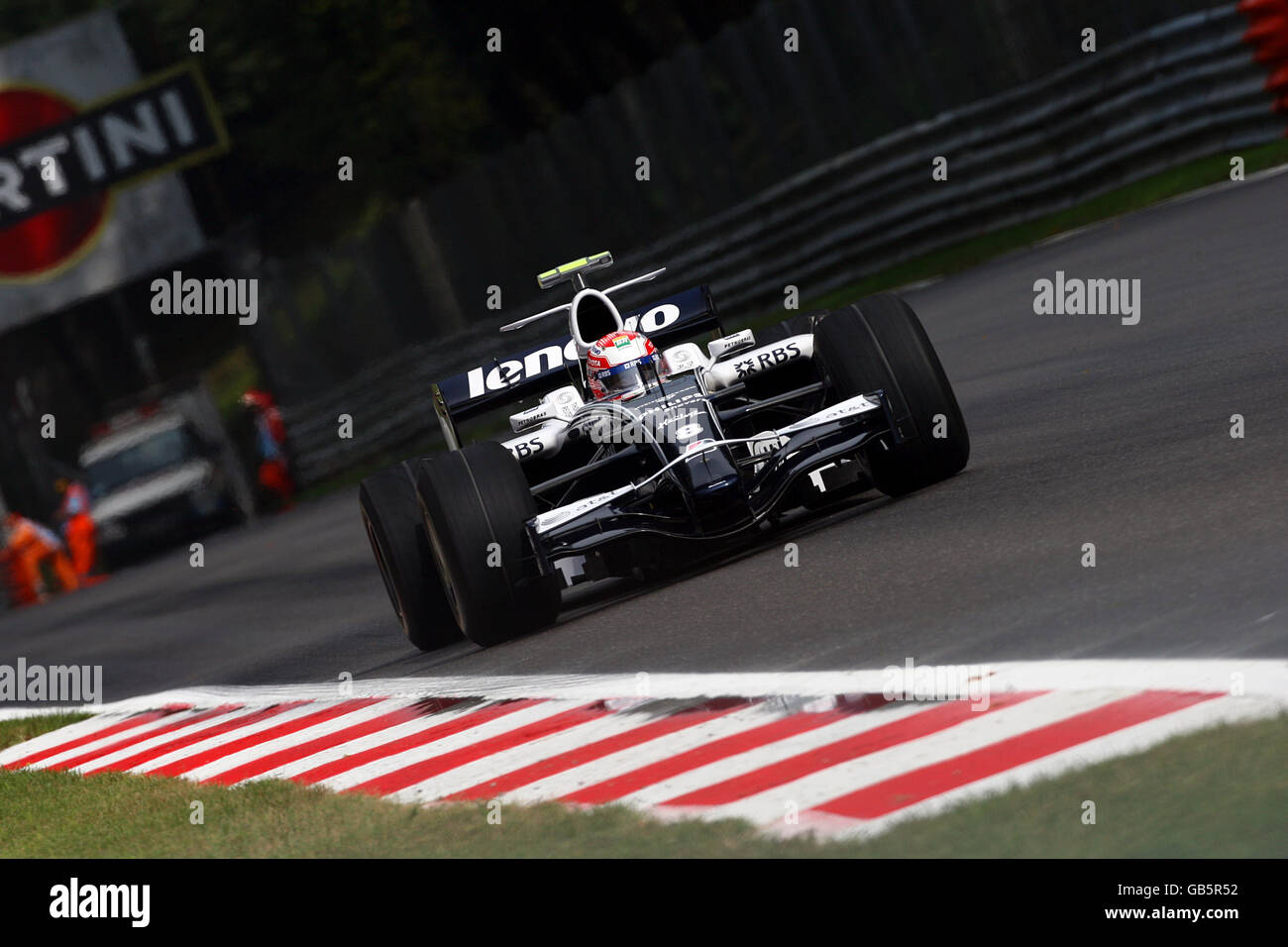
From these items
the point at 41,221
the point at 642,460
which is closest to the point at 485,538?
the point at 642,460

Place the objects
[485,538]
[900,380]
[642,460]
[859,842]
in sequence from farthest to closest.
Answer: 1. [642,460]
2. [900,380]
3. [485,538]
4. [859,842]

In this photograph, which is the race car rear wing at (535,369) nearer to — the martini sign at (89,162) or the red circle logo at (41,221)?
the martini sign at (89,162)

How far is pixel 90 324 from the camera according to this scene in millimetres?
43688

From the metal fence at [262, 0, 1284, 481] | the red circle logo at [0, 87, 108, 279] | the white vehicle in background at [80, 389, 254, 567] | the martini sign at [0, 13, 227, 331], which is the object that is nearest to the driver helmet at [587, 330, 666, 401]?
the metal fence at [262, 0, 1284, 481]

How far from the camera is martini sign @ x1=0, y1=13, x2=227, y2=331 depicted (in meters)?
29.4

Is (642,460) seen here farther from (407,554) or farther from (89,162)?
(89,162)

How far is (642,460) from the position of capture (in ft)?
31.8

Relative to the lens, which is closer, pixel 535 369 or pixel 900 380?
Result: pixel 900 380

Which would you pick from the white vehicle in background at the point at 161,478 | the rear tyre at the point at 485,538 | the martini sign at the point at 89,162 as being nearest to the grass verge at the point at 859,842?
the rear tyre at the point at 485,538

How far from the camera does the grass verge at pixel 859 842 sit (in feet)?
14.9

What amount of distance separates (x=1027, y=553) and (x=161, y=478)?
64.9 feet

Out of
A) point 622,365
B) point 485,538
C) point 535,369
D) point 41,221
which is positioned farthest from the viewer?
point 41,221

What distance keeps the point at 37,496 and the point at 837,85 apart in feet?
56.0
